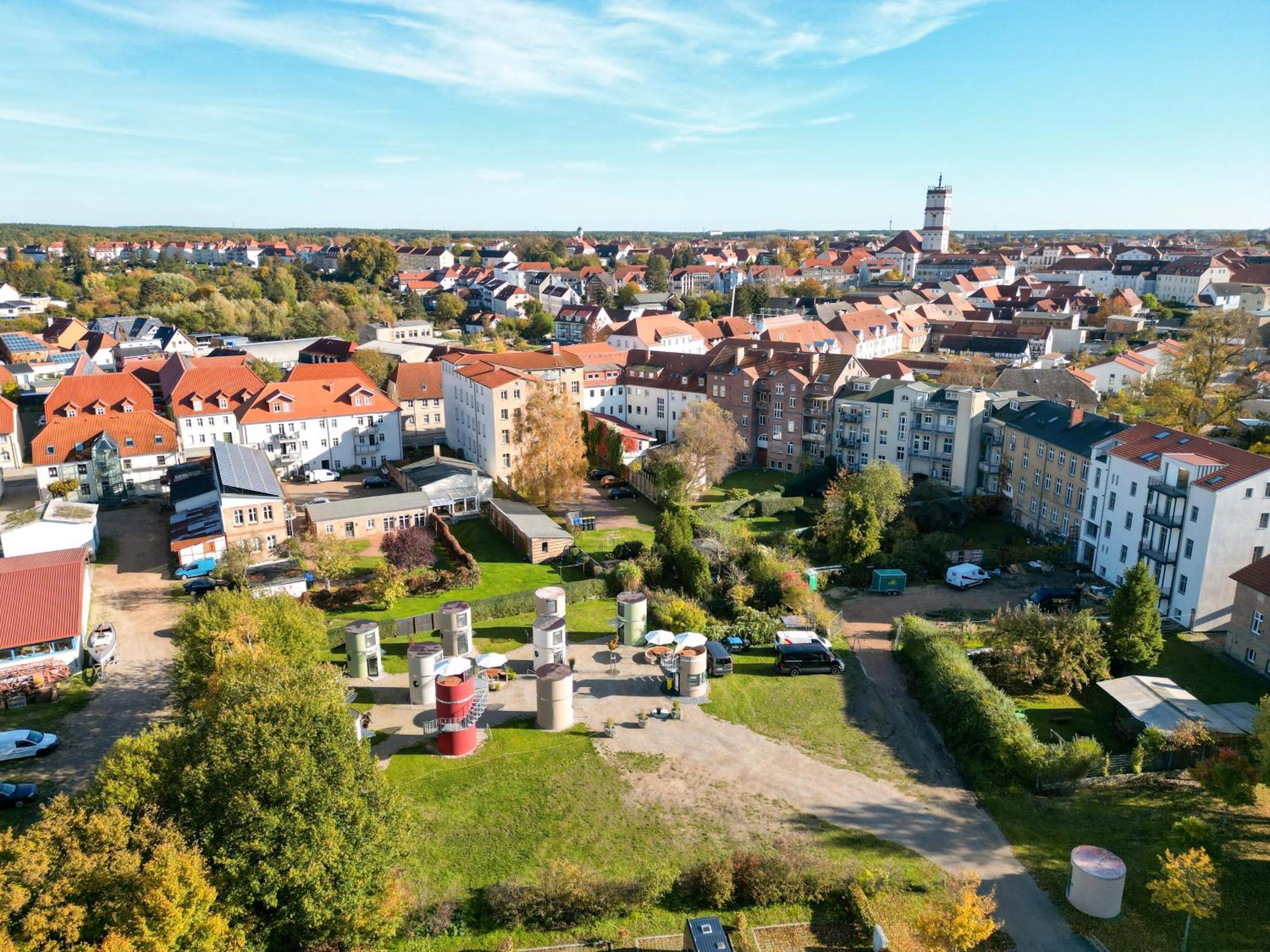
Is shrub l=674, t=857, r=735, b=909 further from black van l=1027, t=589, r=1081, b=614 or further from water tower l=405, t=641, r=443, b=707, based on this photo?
black van l=1027, t=589, r=1081, b=614

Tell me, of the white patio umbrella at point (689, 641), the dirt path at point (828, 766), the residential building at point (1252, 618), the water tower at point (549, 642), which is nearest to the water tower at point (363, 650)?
the dirt path at point (828, 766)

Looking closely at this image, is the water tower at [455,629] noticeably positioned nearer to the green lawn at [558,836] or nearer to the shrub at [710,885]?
the green lawn at [558,836]

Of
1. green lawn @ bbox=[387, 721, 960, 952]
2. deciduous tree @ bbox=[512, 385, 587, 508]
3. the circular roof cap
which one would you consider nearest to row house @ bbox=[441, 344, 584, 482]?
deciduous tree @ bbox=[512, 385, 587, 508]

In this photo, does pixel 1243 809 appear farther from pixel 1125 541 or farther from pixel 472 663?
pixel 472 663

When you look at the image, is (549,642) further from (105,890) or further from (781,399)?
(781,399)

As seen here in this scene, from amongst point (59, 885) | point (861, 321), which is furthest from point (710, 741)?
point (861, 321)

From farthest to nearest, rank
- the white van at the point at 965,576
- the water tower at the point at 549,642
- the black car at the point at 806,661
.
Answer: the white van at the point at 965,576, the black car at the point at 806,661, the water tower at the point at 549,642
